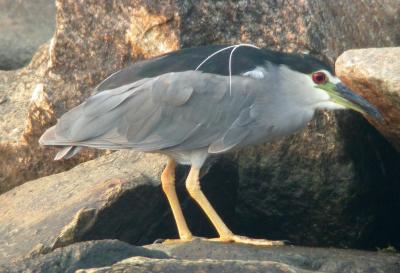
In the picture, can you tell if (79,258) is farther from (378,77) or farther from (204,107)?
(378,77)

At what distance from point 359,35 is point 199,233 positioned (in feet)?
5.31

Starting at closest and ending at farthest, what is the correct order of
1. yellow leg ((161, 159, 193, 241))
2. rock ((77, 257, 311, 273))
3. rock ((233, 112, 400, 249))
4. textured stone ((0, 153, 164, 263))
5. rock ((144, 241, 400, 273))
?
rock ((77, 257, 311, 273))
rock ((144, 241, 400, 273))
textured stone ((0, 153, 164, 263))
yellow leg ((161, 159, 193, 241))
rock ((233, 112, 400, 249))

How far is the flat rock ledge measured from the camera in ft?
13.0

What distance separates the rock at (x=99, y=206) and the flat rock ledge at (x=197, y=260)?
40cm

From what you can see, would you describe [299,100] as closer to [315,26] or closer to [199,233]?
[315,26]

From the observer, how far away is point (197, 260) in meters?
4.16

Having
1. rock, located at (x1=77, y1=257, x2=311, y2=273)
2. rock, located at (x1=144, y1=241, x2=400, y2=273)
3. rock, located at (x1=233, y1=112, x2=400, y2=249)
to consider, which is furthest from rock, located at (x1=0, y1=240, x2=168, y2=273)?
rock, located at (x1=233, y1=112, x2=400, y2=249)

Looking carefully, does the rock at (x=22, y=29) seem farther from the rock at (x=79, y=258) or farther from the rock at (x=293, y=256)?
the rock at (x=79, y=258)

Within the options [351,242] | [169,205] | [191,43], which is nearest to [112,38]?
[191,43]

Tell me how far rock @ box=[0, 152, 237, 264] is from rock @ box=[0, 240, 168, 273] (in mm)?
1293

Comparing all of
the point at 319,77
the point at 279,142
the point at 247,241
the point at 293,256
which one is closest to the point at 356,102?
the point at 319,77

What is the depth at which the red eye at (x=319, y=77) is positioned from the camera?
20.4 ft

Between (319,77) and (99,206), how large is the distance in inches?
55.4

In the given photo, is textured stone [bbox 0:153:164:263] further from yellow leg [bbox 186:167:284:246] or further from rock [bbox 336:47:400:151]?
rock [bbox 336:47:400:151]
